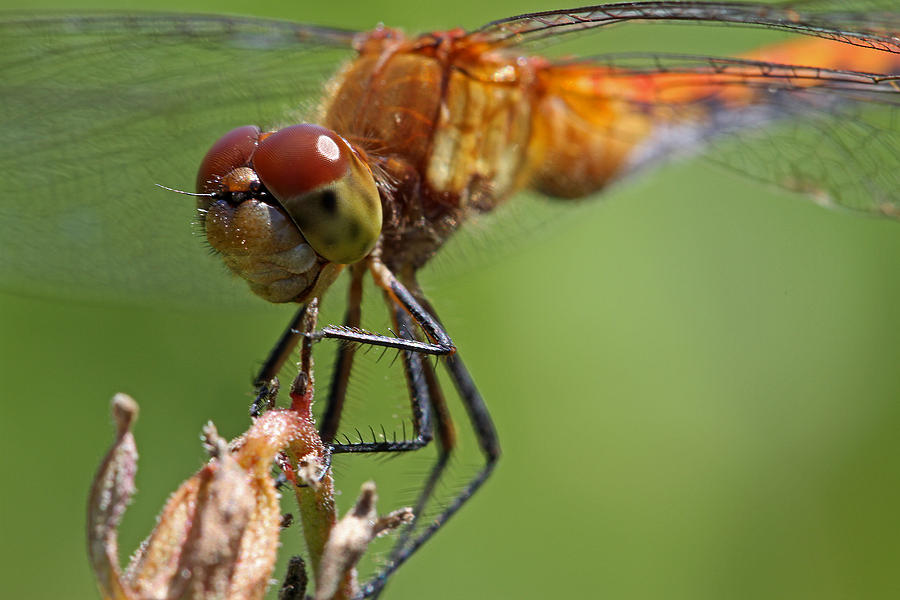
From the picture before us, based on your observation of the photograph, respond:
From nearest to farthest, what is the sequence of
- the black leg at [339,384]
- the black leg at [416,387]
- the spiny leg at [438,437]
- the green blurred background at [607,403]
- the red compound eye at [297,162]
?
the red compound eye at [297,162]
the black leg at [416,387]
the black leg at [339,384]
the spiny leg at [438,437]
the green blurred background at [607,403]

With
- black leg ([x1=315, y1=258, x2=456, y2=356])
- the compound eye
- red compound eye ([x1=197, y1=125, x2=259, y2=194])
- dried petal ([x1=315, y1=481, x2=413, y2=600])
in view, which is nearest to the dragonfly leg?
black leg ([x1=315, y1=258, x2=456, y2=356])

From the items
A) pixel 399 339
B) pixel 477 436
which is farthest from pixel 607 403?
pixel 399 339

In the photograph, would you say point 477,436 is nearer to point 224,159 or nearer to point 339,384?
point 339,384

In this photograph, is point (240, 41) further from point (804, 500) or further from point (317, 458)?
point (804, 500)

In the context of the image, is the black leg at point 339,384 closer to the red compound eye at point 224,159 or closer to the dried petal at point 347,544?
the red compound eye at point 224,159

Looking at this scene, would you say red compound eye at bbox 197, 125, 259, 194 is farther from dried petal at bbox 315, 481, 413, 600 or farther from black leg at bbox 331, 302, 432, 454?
dried petal at bbox 315, 481, 413, 600

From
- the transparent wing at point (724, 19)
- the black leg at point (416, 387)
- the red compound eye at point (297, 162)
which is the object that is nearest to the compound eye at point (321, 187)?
the red compound eye at point (297, 162)
